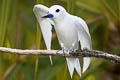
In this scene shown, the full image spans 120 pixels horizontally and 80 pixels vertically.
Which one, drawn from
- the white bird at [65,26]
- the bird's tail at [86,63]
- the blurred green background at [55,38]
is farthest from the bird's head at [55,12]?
the blurred green background at [55,38]

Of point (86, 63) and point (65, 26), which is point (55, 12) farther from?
point (86, 63)

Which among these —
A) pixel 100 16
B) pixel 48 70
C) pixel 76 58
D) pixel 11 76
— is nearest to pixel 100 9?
pixel 100 16

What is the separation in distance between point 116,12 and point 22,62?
479mm

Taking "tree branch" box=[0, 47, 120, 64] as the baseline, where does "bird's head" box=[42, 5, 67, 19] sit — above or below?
above

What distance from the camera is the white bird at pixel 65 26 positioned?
96 cm

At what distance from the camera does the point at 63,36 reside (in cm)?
102

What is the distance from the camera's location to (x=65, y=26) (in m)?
1.00

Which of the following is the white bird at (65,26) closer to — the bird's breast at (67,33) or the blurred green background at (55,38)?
the bird's breast at (67,33)

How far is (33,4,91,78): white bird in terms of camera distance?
96cm

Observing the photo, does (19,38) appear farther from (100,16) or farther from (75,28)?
(75,28)

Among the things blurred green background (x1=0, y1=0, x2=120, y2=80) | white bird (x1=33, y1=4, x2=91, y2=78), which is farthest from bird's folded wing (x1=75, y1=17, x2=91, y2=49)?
blurred green background (x1=0, y1=0, x2=120, y2=80)

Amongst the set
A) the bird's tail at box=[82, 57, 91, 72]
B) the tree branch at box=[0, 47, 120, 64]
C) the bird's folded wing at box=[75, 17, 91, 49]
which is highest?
the bird's folded wing at box=[75, 17, 91, 49]

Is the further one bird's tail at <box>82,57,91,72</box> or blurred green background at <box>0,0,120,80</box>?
blurred green background at <box>0,0,120,80</box>

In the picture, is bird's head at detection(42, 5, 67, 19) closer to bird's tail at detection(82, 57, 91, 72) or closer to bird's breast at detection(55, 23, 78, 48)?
bird's breast at detection(55, 23, 78, 48)
